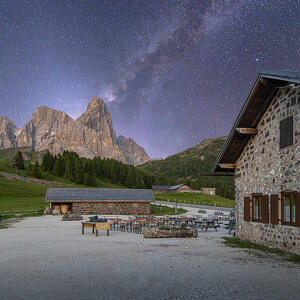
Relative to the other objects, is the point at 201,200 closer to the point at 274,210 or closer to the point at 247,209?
the point at 247,209

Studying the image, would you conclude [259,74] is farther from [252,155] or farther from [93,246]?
[93,246]

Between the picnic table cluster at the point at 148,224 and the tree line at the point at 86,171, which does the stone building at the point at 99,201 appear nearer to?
the picnic table cluster at the point at 148,224

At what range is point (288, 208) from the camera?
11.4 metres

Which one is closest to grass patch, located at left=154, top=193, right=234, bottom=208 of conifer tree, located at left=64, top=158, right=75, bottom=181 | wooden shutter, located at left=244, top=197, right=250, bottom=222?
conifer tree, located at left=64, top=158, right=75, bottom=181

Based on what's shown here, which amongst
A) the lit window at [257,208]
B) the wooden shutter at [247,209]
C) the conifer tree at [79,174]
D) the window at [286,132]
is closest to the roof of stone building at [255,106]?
the window at [286,132]

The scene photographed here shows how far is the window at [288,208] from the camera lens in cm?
1102

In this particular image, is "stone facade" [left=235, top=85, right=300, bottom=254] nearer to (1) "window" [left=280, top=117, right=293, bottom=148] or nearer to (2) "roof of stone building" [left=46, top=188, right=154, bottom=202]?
(1) "window" [left=280, top=117, right=293, bottom=148]

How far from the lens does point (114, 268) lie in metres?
8.39

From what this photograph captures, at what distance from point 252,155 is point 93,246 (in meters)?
8.43

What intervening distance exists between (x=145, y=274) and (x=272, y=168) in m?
7.41

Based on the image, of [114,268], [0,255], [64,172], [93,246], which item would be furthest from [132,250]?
[64,172]

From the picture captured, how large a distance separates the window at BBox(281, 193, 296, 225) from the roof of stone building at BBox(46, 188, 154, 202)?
30215 millimetres

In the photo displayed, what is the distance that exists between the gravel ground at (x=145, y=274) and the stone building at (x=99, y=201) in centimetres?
2805

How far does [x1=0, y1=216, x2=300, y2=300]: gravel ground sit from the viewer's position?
6.09 m
